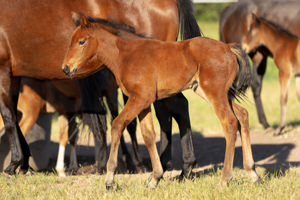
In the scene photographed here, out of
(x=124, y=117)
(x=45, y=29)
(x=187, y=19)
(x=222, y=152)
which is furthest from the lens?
(x=222, y=152)

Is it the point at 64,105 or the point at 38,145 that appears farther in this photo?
the point at 38,145

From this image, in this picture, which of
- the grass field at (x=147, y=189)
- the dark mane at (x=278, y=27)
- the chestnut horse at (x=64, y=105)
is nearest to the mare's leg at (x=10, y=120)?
the grass field at (x=147, y=189)

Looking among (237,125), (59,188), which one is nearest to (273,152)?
(237,125)

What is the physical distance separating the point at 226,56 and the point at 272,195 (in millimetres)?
1172

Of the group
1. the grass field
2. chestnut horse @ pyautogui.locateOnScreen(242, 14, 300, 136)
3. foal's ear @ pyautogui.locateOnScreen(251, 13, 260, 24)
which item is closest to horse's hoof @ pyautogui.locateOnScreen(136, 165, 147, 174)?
the grass field

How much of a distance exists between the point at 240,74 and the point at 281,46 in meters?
4.26

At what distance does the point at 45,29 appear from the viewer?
189 inches

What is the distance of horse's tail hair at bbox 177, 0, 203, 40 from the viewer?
16.9ft

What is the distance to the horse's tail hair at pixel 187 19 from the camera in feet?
16.9

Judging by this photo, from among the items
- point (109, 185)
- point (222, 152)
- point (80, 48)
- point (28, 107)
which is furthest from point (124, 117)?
point (222, 152)

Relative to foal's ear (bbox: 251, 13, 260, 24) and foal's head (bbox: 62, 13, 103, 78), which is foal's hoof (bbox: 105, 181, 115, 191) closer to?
foal's head (bbox: 62, 13, 103, 78)

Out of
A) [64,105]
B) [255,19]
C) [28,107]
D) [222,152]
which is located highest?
[255,19]

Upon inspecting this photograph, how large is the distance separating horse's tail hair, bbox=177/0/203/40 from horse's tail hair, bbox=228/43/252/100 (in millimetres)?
1042

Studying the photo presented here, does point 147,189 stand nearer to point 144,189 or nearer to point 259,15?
point 144,189
